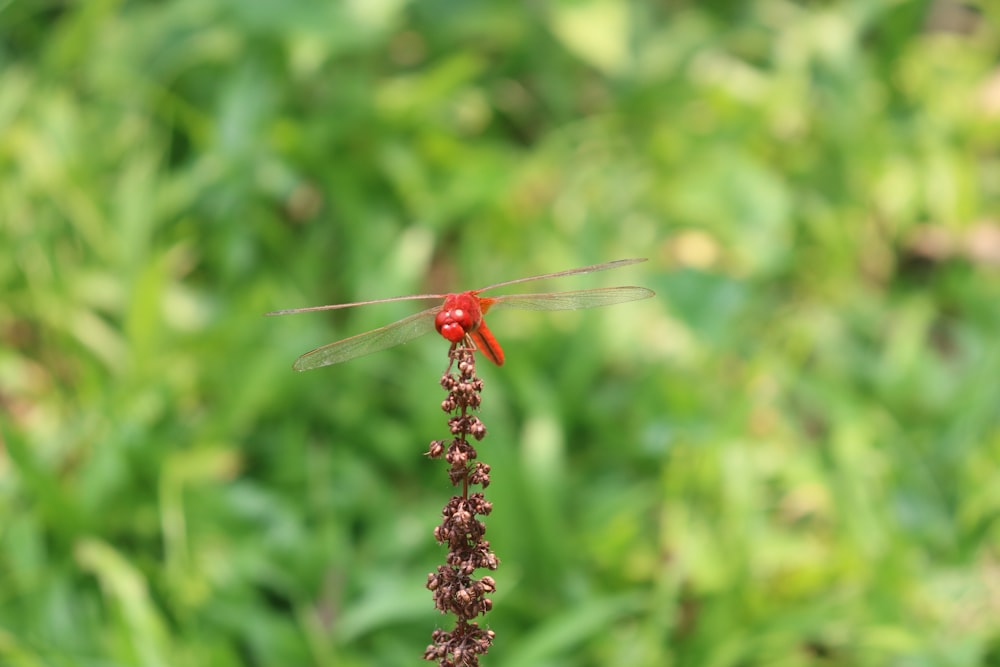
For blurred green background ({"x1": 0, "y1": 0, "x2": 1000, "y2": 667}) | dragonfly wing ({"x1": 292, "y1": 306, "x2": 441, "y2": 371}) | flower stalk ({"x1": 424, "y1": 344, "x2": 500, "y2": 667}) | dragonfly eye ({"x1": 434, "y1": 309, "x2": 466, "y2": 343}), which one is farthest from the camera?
blurred green background ({"x1": 0, "y1": 0, "x2": 1000, "y2": 667})

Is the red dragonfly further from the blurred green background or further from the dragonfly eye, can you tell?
the blurred green background

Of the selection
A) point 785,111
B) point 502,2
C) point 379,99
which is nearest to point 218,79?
point 379,99

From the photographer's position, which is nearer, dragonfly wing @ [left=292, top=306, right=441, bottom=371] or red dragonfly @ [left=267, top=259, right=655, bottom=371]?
red dragonfly @ [left=267, top=259, right=655, bottom=371]

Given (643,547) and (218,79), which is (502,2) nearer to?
(218,79)

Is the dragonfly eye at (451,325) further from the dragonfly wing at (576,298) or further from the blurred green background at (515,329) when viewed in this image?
the blurred green background at (515,329)

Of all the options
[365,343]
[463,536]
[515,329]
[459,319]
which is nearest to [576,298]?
[365,343]

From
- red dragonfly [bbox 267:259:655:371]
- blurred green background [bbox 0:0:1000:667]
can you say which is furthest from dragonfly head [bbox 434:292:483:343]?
blurred green background [bbox 0:0:1000:667]

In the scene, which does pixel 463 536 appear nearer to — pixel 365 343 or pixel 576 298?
pixel 365 343

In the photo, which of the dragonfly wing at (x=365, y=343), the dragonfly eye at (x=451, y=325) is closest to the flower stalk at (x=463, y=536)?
the dragonfly eye at (x=451, y=325)
